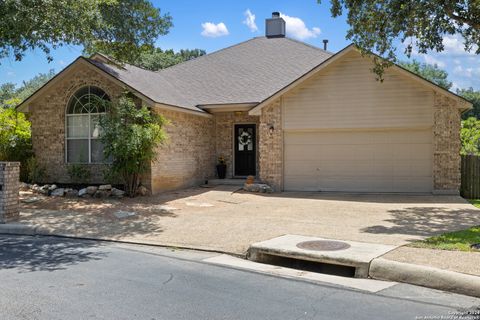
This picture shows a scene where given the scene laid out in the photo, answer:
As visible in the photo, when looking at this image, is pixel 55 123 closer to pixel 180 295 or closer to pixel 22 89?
pixel 180 295

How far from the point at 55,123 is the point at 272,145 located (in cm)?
817

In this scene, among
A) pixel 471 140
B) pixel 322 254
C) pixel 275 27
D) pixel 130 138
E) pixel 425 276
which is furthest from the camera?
pixel 275 27

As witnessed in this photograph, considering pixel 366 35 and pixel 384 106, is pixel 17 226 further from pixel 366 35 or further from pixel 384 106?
pixel 384 106

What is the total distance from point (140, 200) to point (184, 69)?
10.5 meters

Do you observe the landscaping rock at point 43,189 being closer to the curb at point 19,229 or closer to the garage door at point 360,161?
the curb at point 19,229

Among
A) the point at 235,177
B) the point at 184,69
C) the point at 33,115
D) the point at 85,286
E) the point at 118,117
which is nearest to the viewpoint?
the point at 85,286

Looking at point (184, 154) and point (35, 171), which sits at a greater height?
point (184, 154)

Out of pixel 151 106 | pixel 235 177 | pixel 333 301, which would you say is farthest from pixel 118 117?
pixel 333 301

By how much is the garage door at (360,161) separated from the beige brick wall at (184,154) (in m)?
3.82

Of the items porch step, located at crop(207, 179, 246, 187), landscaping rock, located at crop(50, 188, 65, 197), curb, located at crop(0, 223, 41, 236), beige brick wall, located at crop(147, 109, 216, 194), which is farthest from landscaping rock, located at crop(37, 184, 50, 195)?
porch step, located at crop(207, 179, 246, 187)

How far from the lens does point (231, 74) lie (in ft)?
72.6

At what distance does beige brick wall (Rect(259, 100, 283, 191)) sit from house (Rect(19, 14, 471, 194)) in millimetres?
37

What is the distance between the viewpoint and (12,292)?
5.84 m

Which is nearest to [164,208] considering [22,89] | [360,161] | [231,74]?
[360,161]
